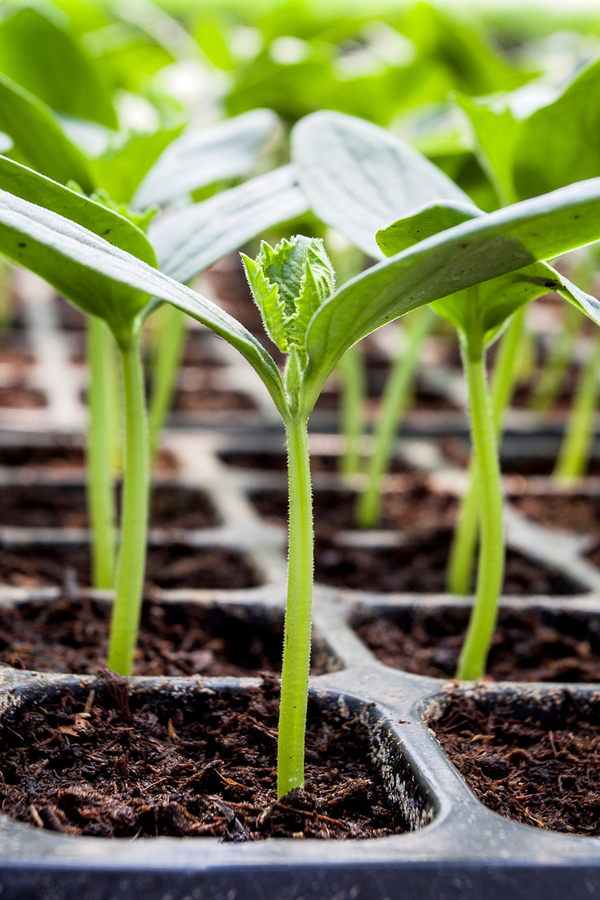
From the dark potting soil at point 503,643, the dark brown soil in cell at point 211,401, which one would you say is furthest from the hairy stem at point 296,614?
Answer: the dark brown soil in cell at point 211,401

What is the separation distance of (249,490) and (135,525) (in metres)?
0.59

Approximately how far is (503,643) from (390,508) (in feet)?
1.40

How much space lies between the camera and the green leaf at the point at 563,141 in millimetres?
586

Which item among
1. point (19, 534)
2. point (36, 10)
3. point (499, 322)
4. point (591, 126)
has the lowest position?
point (19, 534)

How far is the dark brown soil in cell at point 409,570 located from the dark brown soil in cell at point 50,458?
1.21ft

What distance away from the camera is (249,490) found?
1.11 meters

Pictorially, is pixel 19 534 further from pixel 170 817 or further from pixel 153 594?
pixel 170 817

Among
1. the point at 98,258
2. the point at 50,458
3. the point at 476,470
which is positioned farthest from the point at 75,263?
the point at 50,458

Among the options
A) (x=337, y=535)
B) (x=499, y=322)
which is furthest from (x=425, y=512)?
(x=499, y=322)

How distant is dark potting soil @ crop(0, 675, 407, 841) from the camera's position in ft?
1.29

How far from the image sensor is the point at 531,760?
0.48 metres

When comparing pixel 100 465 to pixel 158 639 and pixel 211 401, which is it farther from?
pixel 211 401

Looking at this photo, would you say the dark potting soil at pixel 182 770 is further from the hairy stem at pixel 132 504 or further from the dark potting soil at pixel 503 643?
the dark potting soil at pixel 503 643

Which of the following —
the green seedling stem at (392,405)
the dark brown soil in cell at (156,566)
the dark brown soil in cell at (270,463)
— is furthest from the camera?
the dark brown soil in cell at (270,463)
